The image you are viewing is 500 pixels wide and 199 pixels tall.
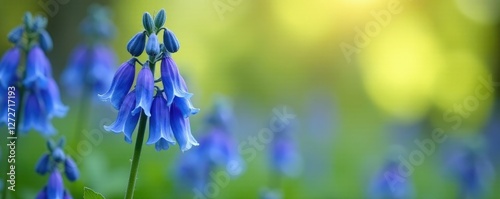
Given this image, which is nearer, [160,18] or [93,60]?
[160,18]

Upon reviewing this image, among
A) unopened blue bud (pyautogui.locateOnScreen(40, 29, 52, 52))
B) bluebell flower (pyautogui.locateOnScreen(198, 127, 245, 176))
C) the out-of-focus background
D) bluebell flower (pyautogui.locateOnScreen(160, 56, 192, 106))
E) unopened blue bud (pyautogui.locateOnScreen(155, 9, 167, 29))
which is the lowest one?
bluebell flower (pyautogui.locateOnScreen(160, 56, 192, 106))

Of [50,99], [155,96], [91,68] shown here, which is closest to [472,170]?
[91,68]

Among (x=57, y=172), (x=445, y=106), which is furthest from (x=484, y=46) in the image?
(x=57, y=172)

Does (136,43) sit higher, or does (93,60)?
(93,60)

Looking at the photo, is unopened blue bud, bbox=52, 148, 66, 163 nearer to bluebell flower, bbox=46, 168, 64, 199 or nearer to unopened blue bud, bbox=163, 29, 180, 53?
bluebell flower, bbox=46, 168, 64, 199

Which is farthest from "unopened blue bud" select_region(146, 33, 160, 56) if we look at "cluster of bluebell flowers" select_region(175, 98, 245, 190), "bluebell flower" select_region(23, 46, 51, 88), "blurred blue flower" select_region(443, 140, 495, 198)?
"blurred blue flower" select_region(443, 140, 495, 198)

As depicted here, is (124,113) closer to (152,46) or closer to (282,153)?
(152,46)
